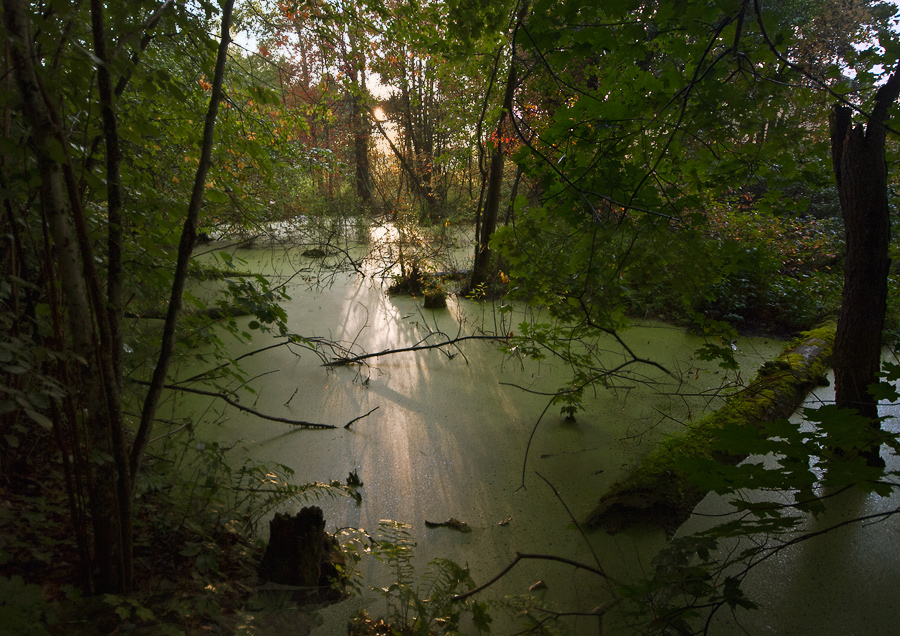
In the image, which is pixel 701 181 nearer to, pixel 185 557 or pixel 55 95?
pixel 55 95

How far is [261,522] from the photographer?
5.50ft

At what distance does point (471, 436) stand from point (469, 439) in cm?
3

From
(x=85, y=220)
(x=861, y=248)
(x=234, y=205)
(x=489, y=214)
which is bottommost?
(x=861, y=248)

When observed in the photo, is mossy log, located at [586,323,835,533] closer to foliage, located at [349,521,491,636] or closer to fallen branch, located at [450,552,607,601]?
fallen branch, located at [450,552,607,601]

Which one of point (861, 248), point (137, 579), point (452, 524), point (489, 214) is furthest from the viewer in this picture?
point (489, 214)

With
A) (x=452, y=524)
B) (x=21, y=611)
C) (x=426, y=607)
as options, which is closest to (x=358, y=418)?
(x=452, y=524)

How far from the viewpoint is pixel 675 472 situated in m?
1.75

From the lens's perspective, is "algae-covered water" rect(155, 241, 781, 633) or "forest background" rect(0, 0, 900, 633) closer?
"forest background" rect(0, 0, 900, 633)

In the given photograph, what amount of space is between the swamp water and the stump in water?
0.09 metres

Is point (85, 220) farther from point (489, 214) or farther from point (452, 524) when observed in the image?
point (489, 214)

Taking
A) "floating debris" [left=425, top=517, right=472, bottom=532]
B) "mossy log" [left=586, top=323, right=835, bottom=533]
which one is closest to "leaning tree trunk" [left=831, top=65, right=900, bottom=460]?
"mossy log" [left=586, top=323, right=835, bottom=533]

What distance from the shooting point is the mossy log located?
1676 mm

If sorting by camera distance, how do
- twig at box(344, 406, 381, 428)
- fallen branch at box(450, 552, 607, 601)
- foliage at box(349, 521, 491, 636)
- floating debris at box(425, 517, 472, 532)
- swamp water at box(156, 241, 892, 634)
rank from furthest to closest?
twig at box(344, 406, 381, 428) < floating debris at box(425, 517, 472, 532) < swamp water at box(156, 241, 892, 634) < fallen branch at box(450, 552, 607, 601) < foliage at box(349, 521, 491, 636)

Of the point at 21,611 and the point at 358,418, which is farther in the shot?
the point at 358,418
